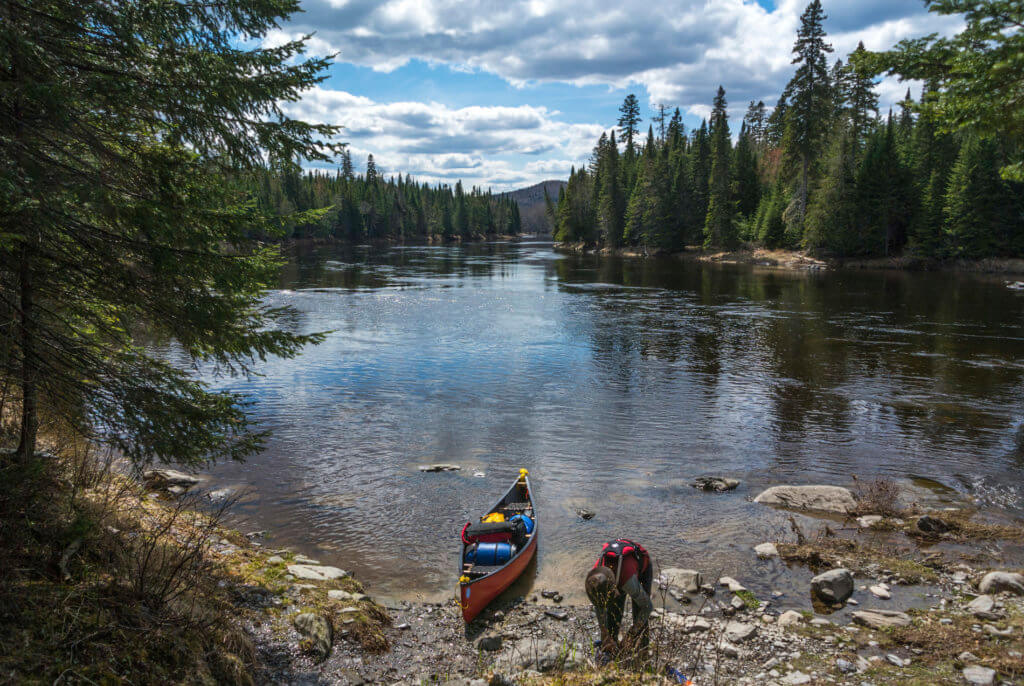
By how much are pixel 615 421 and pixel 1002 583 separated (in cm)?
1088

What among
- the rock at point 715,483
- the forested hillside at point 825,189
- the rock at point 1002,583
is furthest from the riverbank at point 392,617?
the forested hillside at point 825,189

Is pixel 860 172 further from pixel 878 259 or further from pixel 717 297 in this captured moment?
pixel 717 297

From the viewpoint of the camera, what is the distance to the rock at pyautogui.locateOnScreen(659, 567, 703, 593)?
971 cm

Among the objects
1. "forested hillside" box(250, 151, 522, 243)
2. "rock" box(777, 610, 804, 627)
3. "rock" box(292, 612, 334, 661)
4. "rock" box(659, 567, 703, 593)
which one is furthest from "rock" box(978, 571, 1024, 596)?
"forested hillside" box(250, 151, 522, 243)

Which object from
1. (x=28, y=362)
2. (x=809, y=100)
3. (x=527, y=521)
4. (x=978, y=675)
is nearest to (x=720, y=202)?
(x=809, y=100)

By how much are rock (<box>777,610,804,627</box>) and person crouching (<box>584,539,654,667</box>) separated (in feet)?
7.41

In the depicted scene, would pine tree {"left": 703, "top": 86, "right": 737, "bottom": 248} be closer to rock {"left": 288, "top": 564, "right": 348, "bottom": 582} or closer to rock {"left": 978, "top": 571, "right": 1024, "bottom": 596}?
rock {"left": 978, "top": 571, "right": 1024, "bottom": 596}

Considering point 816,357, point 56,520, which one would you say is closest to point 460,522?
point 56,520

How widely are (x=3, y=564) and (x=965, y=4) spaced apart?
12.9 meters

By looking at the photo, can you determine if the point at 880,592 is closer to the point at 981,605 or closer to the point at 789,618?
the point at 981,605

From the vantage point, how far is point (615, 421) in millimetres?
18875

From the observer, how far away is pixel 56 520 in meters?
6.07

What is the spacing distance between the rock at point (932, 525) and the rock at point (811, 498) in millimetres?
1295

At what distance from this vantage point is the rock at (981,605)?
819cm
